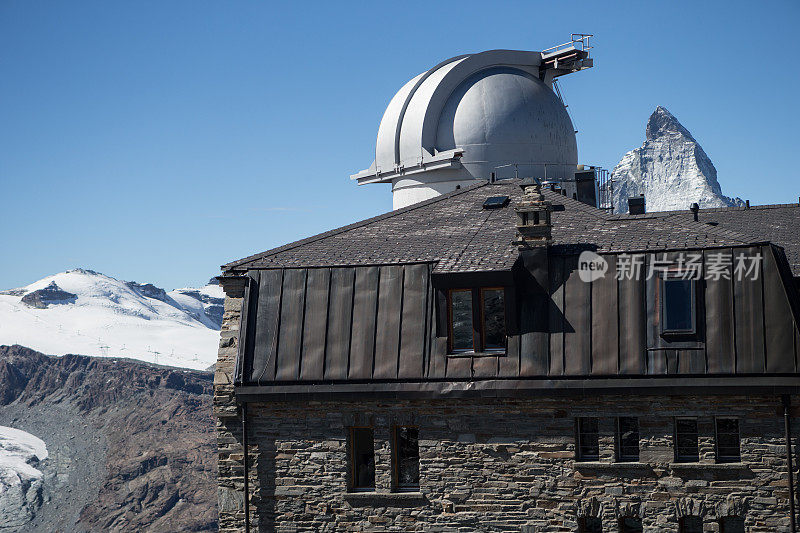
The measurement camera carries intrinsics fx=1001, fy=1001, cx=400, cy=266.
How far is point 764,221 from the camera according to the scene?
27547 millimetres

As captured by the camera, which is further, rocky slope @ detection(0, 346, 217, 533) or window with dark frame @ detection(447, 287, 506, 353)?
rocky slope @ detection(0, 346, 217, 533)

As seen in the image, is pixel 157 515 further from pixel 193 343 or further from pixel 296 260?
pixel 296 260

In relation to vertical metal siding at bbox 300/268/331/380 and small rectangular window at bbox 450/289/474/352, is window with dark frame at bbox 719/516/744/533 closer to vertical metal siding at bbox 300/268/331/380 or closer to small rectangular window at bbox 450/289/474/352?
small rectangular window at bbox 450/289/474/352

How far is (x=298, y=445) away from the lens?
66.1 ft

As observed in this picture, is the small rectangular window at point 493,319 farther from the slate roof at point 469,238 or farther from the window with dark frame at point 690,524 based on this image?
the window with dark frame at point 690,524

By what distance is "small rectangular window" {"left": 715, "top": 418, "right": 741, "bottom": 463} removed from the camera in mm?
18422

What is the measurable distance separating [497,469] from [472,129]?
19547 millimetres

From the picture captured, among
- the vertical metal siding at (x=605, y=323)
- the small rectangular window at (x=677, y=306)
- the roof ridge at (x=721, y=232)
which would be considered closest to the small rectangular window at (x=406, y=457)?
the vertical metal siding at (x=605, y=323)

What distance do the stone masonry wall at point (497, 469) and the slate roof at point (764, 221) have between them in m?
7.46

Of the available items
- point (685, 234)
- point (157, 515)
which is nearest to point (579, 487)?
point (685, 234)

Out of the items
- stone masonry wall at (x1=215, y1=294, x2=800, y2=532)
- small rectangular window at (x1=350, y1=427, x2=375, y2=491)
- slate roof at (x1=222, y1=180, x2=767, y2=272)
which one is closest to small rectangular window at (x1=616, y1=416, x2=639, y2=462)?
stone masonry wall at (x1=215, y1=294, x2=800, y2=532)

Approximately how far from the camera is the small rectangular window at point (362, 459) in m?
20.1

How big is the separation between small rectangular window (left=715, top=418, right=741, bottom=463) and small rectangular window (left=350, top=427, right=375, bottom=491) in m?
6.67

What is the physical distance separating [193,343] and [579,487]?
472ft
